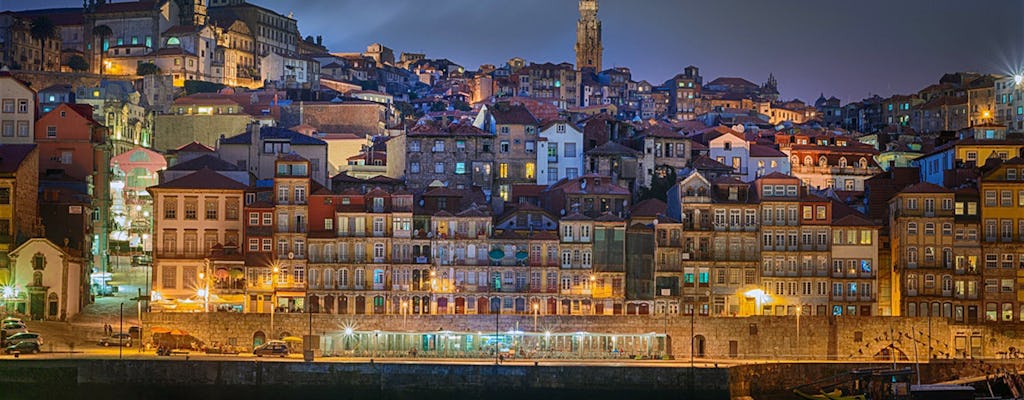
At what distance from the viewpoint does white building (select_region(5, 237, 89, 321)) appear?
72.1 meters

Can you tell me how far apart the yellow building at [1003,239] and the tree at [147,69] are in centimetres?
7676

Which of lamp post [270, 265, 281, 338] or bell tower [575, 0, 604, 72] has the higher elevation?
bell tower [575, 0, 604, 72]

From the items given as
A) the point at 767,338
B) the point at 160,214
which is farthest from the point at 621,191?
A: the point at 160,214

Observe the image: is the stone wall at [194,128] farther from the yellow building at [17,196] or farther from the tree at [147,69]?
the yellow building at [17,196]

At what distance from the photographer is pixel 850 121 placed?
154 m

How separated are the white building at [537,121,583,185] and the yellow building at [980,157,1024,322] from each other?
80.6 ft

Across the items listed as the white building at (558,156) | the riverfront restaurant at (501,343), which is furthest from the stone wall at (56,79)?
the riverfront restaurant at (501,343)

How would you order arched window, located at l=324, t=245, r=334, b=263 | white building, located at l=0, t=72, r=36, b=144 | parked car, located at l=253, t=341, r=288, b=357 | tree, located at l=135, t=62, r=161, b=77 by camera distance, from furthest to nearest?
tree, located at l=135, t=62, r=161, b=77
white building, located at l=0, t=72, r=36, b=144
arched window, located at l=324, t=245, r=334, b=263
parked car, located at l=253, t=341, r=288, b=357

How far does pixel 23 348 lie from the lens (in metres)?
63.8

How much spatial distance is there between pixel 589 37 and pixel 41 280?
404 feet

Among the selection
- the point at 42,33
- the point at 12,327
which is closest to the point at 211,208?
the point at 12,327

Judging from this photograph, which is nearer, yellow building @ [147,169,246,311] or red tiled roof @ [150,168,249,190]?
yellow building @ [147,169,246,311]

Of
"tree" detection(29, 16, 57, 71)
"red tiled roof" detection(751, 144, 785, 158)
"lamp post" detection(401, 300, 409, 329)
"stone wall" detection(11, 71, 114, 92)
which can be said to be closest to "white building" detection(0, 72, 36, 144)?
"lamp post" detection(401, 300, 409, 329)

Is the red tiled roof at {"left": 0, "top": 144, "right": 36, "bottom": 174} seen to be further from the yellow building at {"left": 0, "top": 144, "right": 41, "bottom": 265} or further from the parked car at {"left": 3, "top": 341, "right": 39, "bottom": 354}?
the parked car at {"left": 3, "top": 341, "right": 39, "bottom": 354}
